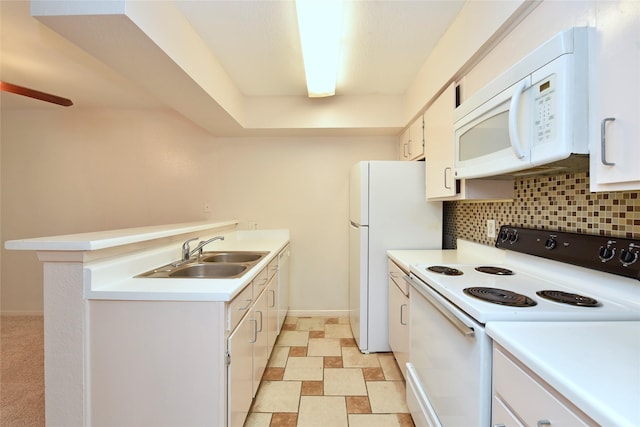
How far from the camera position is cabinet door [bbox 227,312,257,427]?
1269mm

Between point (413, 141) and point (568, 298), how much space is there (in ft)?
6.12

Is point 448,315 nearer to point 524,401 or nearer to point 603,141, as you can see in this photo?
point 524,401

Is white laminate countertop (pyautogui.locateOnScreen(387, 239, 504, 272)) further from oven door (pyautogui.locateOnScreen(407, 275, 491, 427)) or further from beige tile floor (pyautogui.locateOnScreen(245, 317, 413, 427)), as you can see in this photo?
beige tile floor (pyautogui.locateOnScreen(245, 317, 413, 427))

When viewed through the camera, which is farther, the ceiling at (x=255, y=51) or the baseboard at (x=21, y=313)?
the baseboard at (x=21, y=313)

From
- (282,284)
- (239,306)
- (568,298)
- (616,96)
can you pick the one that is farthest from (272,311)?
(616,96)

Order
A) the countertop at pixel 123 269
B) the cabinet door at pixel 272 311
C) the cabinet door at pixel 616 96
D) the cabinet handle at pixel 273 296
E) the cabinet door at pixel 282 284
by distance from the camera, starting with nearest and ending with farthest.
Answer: the cabinet door at pixel 616 96 < the countertop at pixel 123 269 < the cabinet door at pixel 272 311 < the cabinet handle at pixel 273 296 < the cabinet door at pixel 282 284

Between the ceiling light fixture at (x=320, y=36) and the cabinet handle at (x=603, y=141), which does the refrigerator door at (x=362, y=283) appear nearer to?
the ceiling light fixture at (x=320, y=36)

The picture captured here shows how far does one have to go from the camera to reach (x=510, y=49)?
1.28 m

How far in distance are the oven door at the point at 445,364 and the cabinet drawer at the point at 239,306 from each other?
0.91m

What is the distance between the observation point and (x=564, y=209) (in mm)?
1318

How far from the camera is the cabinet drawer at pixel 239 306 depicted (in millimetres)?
1272

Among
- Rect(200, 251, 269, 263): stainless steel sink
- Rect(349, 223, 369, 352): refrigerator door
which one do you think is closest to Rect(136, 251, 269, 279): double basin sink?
Rect(200, 251, 269, 263): stainless steel sink

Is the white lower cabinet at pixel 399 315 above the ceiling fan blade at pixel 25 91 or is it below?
below

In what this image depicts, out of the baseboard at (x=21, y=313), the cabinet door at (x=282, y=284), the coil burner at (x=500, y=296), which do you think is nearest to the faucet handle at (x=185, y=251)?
the cabinet door at (x=282, y=284)
